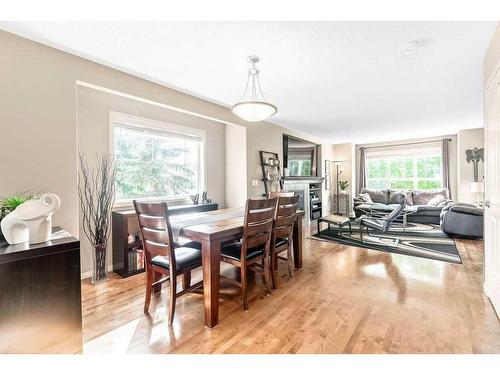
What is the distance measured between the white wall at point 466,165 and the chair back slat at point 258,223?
5.93 m

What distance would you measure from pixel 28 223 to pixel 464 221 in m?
5.92

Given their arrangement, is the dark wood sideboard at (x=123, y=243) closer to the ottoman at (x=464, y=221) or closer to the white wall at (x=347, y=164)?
the ottoman at (x=464, y=221)

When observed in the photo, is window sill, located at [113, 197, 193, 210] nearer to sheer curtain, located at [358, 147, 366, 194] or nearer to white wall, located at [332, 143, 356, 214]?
white wall, located at [332, 143, 356, 214]

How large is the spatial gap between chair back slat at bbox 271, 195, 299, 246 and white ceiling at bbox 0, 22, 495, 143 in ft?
4.67

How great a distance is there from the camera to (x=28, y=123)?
208 cm

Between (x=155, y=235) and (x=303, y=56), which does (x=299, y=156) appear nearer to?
(x=303, y=56)

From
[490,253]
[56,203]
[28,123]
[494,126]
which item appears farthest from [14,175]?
[490,253]

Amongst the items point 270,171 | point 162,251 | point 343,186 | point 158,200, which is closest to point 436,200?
point 343,186

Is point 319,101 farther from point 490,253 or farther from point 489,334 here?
point 489,334

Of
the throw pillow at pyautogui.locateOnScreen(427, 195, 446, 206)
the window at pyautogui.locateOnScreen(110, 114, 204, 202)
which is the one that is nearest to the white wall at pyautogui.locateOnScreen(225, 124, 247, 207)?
the window at pyautogui.locateOnScreen(110, 114, 204, 202)

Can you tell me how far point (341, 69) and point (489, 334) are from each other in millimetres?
2602

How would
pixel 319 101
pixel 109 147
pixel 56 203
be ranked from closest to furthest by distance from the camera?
1. pixel 56 203
2. pixel 109 147
3. pixel 319 101

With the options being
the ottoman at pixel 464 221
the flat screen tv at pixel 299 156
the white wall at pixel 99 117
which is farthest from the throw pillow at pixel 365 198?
the white wall at pixel 99 117
